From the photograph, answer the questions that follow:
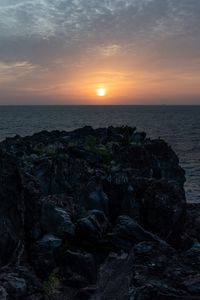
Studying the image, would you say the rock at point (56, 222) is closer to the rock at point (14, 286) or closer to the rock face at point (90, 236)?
the rock face at point (90, 236)

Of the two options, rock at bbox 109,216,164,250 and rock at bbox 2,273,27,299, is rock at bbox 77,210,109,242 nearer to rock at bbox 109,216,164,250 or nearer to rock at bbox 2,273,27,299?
rock at bbox 109,216,164,250

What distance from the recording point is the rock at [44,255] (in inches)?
718

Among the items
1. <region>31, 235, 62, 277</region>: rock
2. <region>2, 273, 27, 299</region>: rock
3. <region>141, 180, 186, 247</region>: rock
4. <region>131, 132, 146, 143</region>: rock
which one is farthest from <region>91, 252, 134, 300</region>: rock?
<region>131, 132, 146, 143</region>: rock

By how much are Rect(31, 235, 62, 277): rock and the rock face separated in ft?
0.11

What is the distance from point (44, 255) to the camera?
18.4 metres

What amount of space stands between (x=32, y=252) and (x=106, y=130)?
3933cm

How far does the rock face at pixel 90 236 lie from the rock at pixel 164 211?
0.06 metres

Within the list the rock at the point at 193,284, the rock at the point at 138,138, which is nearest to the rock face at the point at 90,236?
the rock at the point at 193,284

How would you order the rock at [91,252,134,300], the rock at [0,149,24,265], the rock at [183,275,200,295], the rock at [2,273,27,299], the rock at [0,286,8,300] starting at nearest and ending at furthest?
1. the rock at [183,275,200,295]
2. the rock at [0,286,8,300]
3. the rock at [2,273,27,299]
4. the rock at [91,252,134,300]
5. the rock at [0,149,24,265]

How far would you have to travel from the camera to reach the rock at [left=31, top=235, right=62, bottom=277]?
1823 cm

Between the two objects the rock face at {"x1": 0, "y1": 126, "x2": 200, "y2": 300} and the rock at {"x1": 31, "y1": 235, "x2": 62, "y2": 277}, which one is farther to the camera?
the rock at {"x1": 31, "y1": 235, "x2": 62, "y2": 277}

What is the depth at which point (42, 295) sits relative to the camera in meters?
14.5

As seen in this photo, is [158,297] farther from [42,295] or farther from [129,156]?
[129,156]

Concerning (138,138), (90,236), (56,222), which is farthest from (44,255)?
(138,138)
